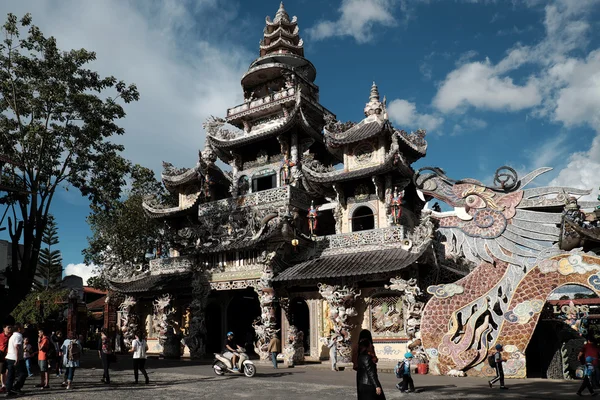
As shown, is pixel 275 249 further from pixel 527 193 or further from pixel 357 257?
pixel 527 193

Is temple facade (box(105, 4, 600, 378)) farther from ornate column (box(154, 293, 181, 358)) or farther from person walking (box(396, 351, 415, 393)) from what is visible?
person walking (box(396, 351, 415, 393))

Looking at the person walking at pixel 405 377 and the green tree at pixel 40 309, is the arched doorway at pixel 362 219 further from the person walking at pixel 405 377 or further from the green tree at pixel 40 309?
the green tree at pixel 40 309

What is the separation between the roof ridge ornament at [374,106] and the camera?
24.6 metres

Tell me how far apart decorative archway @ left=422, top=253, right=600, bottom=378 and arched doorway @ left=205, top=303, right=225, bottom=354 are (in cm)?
1375

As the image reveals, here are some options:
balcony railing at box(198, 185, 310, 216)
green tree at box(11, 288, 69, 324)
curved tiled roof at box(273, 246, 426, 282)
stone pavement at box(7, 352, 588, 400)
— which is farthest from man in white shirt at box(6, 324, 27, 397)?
green tree at box(11, 288, 69, 324)

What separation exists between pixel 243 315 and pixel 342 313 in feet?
31.7

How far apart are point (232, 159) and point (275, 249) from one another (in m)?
9.97

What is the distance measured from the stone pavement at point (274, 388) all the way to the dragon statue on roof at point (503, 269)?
Answer: 0.99 meters

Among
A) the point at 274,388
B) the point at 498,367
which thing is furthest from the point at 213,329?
the point at 498,367

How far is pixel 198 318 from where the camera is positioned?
23.5m

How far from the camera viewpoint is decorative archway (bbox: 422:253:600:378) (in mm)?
13466

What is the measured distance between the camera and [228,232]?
82.9 feet

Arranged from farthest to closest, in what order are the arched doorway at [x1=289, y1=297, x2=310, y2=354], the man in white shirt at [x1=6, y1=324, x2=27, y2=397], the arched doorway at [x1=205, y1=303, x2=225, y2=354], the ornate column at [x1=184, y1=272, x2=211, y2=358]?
the arched doorway at [x1=205, y1=303, x2=225, y2=354] < the ornate column at [x1=184, y1=272, x2=211, y2=358] < the arched doorway at [x1=289, y1=297, x2=310, y2=354] < the man in white shirt at [x1=6, y1=324, x2=27, y2=397]

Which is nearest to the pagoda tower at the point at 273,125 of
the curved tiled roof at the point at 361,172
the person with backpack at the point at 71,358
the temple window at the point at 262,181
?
the temple window at the point at 262,181
